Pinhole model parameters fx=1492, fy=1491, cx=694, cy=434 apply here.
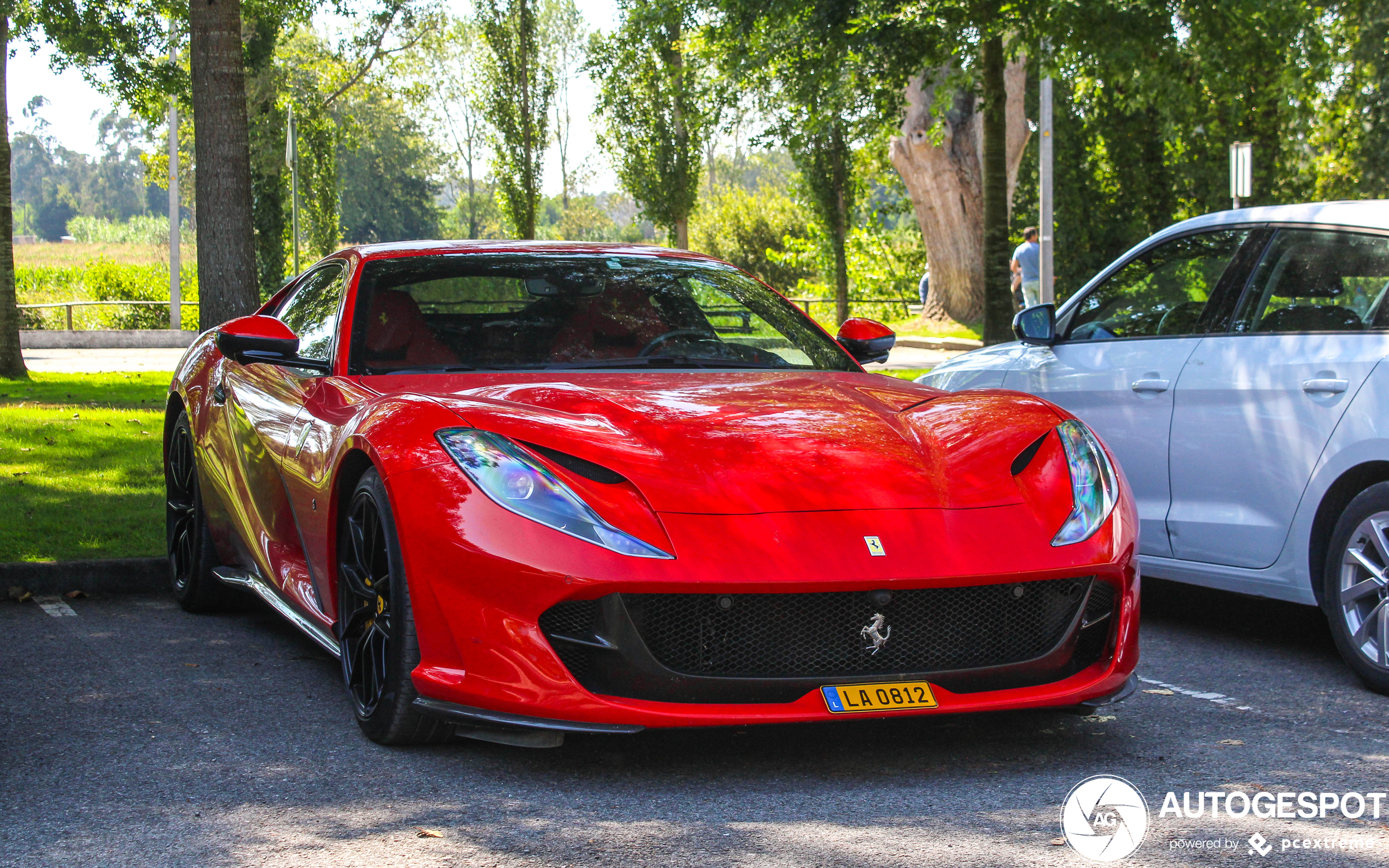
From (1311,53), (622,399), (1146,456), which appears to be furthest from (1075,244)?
(622,399)

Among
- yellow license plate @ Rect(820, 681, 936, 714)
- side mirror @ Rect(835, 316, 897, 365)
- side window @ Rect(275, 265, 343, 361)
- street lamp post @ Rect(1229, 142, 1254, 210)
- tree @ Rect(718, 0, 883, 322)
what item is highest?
tree @ Rect(718, 0, 883, 322)

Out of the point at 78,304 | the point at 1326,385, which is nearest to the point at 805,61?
the point at 1326,385

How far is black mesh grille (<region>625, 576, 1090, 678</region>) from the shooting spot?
3520 millimetres

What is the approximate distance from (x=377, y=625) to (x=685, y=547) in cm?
100

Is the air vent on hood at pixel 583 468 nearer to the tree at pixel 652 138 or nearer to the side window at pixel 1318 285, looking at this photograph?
the side window at pixel 1318 285

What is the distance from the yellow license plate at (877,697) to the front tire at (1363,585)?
1.89 meters

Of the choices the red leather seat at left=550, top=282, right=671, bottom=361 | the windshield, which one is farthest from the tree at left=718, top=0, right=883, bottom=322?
the red leather seat at left=550, top=282, right=671, bottom=361

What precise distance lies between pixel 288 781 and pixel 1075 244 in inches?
937

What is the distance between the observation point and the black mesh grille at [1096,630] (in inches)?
151

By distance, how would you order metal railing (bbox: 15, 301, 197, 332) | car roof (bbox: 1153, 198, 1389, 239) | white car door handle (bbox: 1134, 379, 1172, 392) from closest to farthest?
car roof (bbox: 1153, 198, 1389, 239)
white car door handle (bbox: 1134, 379, 1172, 392)
metal railing (bbox: 15, 301, 197, 332)

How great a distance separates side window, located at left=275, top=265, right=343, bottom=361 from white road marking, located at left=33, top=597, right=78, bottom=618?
1471 mm

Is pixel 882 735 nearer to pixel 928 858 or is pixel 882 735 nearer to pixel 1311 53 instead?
pixel 928 858

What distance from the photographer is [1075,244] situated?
25.9m

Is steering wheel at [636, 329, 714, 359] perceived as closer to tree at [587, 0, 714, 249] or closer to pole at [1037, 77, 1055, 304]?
pole at [1037, 77, 1055, 304]
